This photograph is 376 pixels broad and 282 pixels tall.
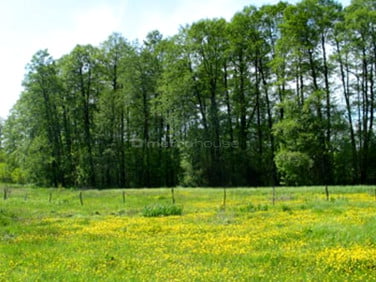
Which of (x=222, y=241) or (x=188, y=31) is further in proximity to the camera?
(x=188, y=31)

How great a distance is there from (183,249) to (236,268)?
2.86 meters

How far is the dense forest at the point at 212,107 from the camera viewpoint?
154 ft

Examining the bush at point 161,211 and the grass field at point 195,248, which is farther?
the bush at point 161,211

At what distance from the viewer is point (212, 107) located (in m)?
56.7

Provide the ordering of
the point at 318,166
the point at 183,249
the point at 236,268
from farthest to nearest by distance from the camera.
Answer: the point at 318,166 → the point at 183,249 → the point at 236,268

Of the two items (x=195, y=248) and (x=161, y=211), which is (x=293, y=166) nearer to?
(x=161, y=211)

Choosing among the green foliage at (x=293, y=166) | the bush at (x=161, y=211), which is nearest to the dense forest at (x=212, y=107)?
the green foliage at (x=293, y=166)

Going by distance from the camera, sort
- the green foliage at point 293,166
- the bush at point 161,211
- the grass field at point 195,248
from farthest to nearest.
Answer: the green foliage at point 293,166 → the bush at point 161,211 → the grass field at point 195,248

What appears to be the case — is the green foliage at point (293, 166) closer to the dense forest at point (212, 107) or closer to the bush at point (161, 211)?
the dense forest at point (212, 107)

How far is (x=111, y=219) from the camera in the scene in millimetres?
20469

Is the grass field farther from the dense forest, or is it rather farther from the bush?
the dense forest

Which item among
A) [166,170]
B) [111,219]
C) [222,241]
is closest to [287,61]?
[166,170]

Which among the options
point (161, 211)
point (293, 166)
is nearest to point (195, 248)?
point (161, 211)

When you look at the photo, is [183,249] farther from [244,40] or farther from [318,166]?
[244,40]
